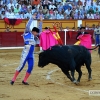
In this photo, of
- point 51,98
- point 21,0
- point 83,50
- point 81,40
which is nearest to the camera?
point 51,98

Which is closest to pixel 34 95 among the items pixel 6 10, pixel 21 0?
pixel 6 10

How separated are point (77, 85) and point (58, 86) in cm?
41

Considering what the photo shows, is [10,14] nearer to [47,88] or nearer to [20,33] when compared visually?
[20,33]

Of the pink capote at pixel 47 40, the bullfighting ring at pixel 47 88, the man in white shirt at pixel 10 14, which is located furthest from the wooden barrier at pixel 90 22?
the bullfighting ring at pixel 47 88

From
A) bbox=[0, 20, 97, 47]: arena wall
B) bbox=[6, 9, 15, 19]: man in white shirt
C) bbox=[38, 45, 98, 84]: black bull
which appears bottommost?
bbox=[0, 20, 97, 47]: arena wall

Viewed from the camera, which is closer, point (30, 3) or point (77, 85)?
point (77, 85)

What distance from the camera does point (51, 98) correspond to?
17.3 feet

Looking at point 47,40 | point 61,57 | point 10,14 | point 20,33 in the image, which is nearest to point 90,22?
point 20,33

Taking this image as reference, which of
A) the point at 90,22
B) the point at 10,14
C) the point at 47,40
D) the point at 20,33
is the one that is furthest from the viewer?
the point at 90,22

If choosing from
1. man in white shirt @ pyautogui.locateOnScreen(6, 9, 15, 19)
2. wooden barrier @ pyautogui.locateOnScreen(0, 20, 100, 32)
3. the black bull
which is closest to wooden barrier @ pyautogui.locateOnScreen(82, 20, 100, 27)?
wooden barrier @ pyautogui.locateOnScreen(0, 20, 100, 32)

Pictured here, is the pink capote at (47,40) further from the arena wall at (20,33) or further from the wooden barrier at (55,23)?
the wooden barrier at (55,23)

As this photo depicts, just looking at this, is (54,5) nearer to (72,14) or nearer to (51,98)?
(72,14)

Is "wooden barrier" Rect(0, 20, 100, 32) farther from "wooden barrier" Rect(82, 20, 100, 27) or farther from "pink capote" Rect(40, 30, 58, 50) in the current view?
"pink capote" Rect(40, 30, 58, 50)

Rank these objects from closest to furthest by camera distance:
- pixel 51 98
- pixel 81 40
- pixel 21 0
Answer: pixel 51 98 → pixel 81 40 → pixel 21 0
